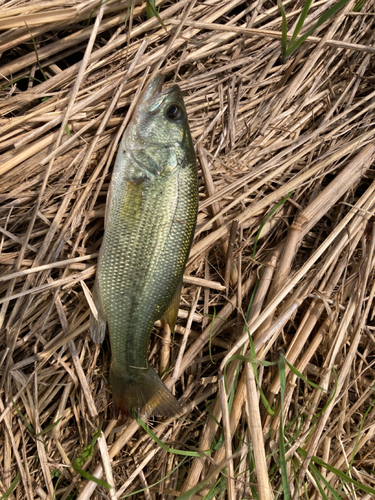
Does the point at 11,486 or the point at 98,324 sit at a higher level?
the point at 98,324

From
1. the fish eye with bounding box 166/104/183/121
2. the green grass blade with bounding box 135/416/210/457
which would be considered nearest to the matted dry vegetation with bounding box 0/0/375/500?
the green grass blade with bounding box 135/416/210/457

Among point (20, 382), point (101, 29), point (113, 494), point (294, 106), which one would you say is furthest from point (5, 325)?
point (294, 106)

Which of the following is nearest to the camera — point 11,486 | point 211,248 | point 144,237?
point 144,237

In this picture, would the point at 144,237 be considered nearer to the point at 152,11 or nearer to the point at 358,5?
the point at 152,11

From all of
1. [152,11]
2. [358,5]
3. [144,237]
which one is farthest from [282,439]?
[358,5]

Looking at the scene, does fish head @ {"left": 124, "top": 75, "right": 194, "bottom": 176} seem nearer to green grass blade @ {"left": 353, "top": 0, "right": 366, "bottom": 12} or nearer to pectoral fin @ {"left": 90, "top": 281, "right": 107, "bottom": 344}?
pectoral fin @ {"left": 90, "top": 281, "right": 107, "bottom": 344}

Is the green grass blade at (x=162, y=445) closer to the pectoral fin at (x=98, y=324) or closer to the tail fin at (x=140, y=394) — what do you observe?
the tail fin at (x=140, y=394)

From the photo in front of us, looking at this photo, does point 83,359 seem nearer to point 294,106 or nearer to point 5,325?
point 5,325
